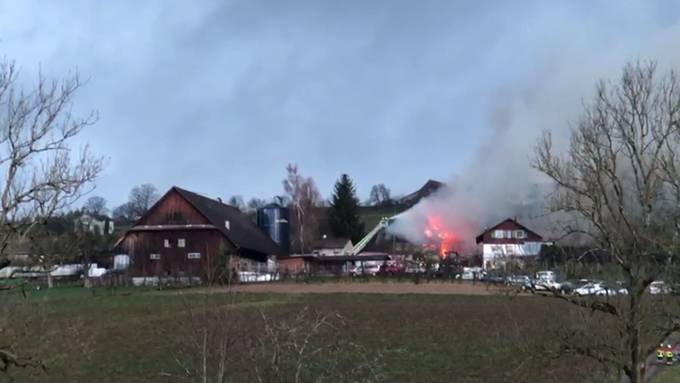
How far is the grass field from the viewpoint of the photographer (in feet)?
43.9

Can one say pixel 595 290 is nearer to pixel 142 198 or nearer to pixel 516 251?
pixel 516 251

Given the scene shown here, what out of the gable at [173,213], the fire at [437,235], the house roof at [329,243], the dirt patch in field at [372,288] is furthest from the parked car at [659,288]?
the house roof at [329,243]

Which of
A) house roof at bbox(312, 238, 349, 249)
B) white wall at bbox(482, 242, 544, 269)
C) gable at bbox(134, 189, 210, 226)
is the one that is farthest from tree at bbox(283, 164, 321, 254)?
white wall at bbox(482, 242, 544, 269)

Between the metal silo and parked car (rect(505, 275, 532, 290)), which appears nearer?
parked car (rect(505, 275, 532, 290))

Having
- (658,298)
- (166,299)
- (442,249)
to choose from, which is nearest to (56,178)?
(658,298)

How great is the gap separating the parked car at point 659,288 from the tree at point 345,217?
86837 mm

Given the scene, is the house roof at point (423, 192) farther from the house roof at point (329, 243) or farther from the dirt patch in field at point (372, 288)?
the dirt patch in field at point (372, 288)

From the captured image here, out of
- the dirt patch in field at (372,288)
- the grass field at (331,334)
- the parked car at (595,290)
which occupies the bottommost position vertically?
the grass field at (331,334)

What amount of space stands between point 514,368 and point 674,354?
4169 mm

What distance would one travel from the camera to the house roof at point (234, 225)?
6738 cm

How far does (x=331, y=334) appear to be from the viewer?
27.5 meters

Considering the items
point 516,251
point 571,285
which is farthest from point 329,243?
point 571,285

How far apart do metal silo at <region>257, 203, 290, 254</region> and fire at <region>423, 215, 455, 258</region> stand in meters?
18.7

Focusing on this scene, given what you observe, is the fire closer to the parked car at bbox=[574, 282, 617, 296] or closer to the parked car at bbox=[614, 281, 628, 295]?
the parked car at bbox=[574, 282, 617, 296]
